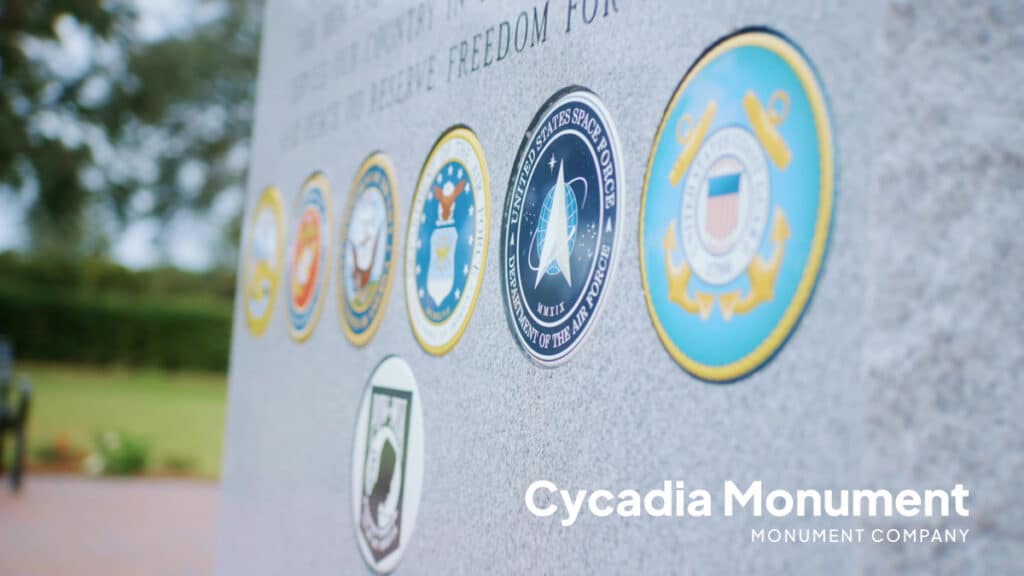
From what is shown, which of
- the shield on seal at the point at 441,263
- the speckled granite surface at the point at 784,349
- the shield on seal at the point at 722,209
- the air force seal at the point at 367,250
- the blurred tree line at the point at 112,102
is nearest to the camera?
the speckled granite surface at the point at 784,349

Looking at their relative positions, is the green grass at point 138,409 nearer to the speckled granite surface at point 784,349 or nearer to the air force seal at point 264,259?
the air force seal at point 264,259

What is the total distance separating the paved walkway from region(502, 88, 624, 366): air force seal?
4531 millimetres

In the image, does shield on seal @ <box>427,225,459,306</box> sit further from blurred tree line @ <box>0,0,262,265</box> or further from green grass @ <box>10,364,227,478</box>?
blurred tree line @ <box>0,0,262,265</box>

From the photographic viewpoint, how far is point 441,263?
2.87 m

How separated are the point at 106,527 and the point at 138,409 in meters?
8.66

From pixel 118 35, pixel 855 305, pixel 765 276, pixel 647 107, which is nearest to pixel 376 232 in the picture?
pixel 647 107

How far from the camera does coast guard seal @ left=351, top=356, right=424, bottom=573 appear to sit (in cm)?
288

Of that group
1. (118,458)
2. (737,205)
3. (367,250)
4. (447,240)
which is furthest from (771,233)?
(118,458)

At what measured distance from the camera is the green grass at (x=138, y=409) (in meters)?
12.5

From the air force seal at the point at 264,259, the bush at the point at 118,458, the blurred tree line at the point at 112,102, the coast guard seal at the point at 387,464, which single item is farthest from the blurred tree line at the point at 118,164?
the coast guard seal at the point at 387,464

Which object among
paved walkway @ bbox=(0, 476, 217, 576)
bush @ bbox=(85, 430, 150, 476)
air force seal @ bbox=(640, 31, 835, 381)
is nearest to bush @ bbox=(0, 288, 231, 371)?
bush @ bbox=(85, 430, 150, 476)

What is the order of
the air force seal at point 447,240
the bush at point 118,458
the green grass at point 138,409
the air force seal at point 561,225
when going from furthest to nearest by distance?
1. the green grass at point 138,409
2. the bush at point 118,458
3. the air force seal at point 447,240
4. the air force seal at point 561,225

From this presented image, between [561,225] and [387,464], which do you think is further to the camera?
[387,464]

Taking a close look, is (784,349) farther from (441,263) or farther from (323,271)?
(323,271)
